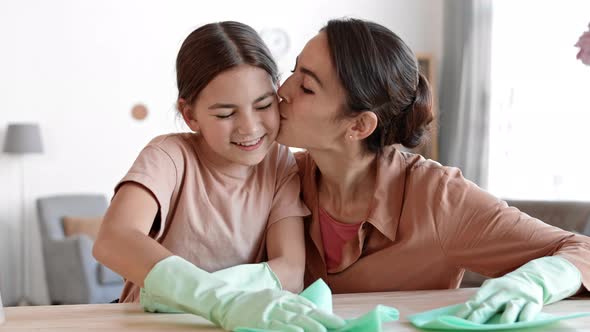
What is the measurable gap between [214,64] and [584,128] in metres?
4.17

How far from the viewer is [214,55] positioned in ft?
5.52

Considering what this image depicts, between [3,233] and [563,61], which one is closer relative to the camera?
[563,61]

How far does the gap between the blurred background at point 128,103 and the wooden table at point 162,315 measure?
421 centimetres

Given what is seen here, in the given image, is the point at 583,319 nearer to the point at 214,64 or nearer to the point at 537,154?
the point at 214,64

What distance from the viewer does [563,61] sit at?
5496 millimetres

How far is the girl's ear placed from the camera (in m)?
1.76

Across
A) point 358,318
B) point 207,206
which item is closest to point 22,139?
point 207,206

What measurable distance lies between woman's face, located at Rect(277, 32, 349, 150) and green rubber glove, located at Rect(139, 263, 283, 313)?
0.39 meters

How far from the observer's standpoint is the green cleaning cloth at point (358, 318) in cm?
114

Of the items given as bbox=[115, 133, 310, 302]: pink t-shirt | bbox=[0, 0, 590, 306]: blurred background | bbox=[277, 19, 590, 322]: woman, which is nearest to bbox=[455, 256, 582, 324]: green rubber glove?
bbox=[277, 19, 590, 322]: woman

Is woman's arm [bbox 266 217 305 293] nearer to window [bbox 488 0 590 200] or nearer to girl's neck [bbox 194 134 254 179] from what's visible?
girl's neck [bbox 194 134 254 179]

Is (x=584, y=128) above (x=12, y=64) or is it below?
below

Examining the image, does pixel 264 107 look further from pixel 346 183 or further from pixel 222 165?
pixel 346 183

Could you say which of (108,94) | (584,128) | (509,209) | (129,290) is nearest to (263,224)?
(129,290)
